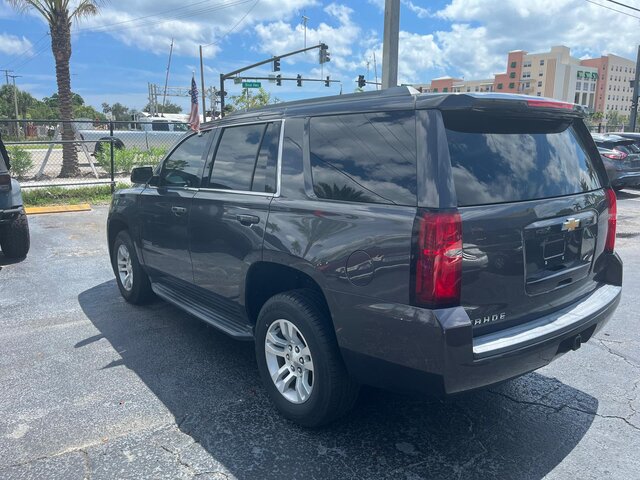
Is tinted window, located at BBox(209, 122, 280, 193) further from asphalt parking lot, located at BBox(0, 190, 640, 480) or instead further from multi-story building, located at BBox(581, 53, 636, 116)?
multi-story building, located at BBox(581, 53, 636, 116)

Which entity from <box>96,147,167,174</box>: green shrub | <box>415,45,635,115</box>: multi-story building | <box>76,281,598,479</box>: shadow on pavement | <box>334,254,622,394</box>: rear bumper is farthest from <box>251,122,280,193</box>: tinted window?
<box>415,45,635,115</box>: multi-story building

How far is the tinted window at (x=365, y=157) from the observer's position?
104 inches

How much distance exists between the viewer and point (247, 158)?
12.3 ft

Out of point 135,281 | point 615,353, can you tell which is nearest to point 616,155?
point 615,353

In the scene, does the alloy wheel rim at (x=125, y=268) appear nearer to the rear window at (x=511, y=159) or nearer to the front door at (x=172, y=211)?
the front door at (x=172, y=211)

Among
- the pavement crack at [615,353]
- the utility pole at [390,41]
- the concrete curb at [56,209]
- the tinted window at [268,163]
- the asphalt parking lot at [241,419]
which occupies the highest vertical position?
the utility pole at [390,41]

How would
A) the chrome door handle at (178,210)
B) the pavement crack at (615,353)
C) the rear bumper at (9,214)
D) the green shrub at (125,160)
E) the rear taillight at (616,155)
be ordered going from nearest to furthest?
the pavement crack at (615,353) < the chrome door handle at (178,210) < the rear bumper at (9,214) < the rear taillight at (616,155) < the green shrub at (125,160)

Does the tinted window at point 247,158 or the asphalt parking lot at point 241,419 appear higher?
the tinted window at point 247,158

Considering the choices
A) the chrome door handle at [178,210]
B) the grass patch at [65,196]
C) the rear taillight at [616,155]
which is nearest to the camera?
the chrome door handle at [178,210]

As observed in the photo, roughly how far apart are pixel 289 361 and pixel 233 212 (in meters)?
1.08

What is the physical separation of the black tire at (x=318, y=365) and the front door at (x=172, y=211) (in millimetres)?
1374

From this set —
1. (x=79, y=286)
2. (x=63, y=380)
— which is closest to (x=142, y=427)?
(x=63, y=380)

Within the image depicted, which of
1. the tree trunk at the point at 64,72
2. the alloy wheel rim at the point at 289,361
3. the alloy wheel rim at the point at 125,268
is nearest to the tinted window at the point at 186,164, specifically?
the alloy wheel rim at the point at 125,268

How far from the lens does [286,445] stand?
3.03m
